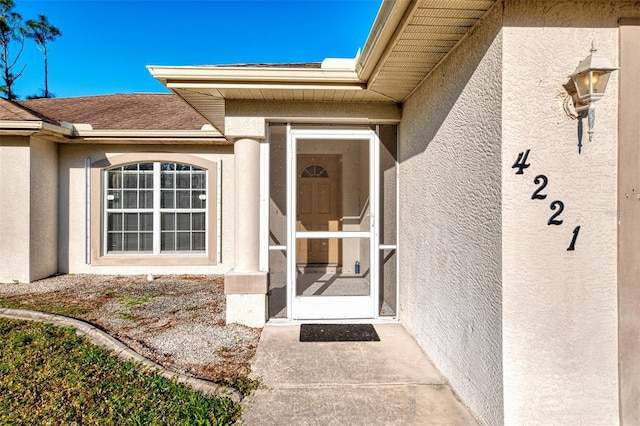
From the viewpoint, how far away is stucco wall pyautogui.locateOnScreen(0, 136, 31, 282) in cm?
712

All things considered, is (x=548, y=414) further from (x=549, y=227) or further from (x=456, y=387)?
(x=549, y=227)

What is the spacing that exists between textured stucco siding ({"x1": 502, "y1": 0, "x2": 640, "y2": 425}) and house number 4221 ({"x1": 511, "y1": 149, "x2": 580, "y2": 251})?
0.03 meters

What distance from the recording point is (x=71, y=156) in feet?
26.4

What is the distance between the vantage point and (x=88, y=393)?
3057 millimetres

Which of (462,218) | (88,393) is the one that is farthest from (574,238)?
(88,393)

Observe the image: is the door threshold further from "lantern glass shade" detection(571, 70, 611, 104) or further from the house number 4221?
"lantern glass shade" detection(571, 70, 611, 104)

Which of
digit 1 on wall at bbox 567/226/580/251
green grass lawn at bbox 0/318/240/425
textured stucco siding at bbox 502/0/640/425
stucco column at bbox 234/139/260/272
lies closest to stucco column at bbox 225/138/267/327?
stucco column at bbox 234/139/260/272

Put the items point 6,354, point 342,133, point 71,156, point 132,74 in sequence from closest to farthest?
1. point 6,354
2. point 342,133
3. point 71,156
4. point 132,74

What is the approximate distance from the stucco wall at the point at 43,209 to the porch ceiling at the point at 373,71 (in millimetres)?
4596

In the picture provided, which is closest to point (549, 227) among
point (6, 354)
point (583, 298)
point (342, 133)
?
point (583, 298)

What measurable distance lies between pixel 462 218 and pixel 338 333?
7.53 ft

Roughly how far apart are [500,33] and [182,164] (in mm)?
7327

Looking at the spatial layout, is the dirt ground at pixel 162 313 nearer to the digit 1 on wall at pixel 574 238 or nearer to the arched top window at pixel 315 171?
the arched top window at pixel 315 171

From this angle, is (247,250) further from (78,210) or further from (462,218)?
(78,210)
